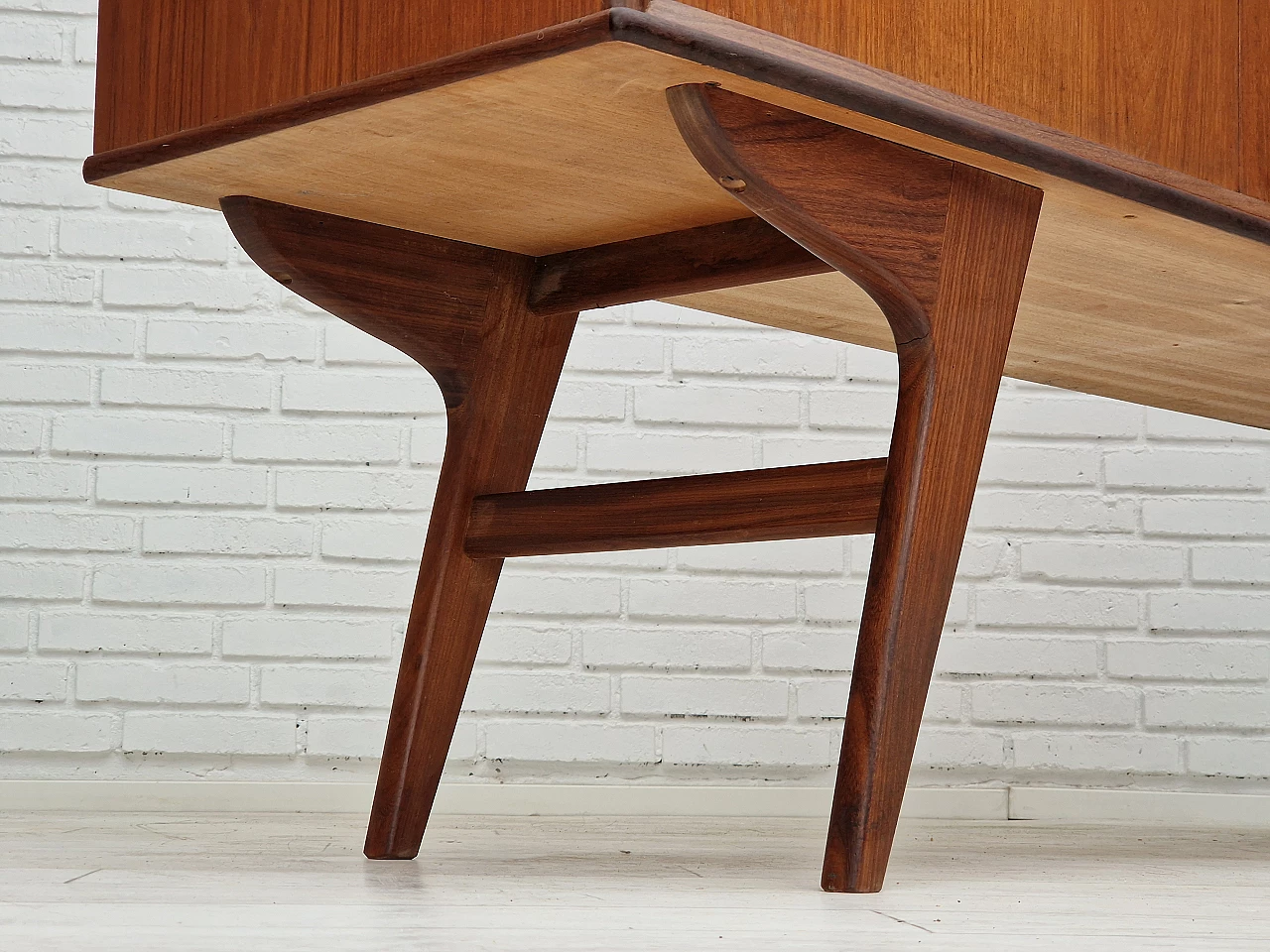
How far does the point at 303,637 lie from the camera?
1.66 meters

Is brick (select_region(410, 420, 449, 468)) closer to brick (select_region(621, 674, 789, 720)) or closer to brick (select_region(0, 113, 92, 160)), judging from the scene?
brick (select_region(621, 674, 789, 720))

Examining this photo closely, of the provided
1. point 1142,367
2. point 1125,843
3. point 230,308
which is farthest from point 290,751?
point 1142,367

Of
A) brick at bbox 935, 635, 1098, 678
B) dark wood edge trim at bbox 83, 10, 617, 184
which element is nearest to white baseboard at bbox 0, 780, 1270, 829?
brick at bbox 935, 635, 1098, 678

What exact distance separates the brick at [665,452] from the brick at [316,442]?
9.9 inches

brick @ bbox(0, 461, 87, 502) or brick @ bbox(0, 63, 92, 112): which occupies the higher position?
brick @ bbox(0, 63, 92, 112)

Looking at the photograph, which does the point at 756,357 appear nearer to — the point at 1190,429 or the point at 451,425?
the point at 1190,429

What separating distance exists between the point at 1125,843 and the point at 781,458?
643 mm

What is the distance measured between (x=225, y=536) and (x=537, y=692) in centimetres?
42

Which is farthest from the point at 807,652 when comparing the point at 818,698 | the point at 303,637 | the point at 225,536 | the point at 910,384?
the point at 910,384

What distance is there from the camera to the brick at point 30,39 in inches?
65.6

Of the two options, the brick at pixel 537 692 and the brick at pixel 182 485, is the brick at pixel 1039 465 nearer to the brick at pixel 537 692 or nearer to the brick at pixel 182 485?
the brick at pixel 537 692

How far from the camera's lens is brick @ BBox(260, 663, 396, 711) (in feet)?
5.41

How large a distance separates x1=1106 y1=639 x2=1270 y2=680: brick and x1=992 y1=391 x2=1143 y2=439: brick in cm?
28

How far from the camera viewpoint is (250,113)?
66cm
